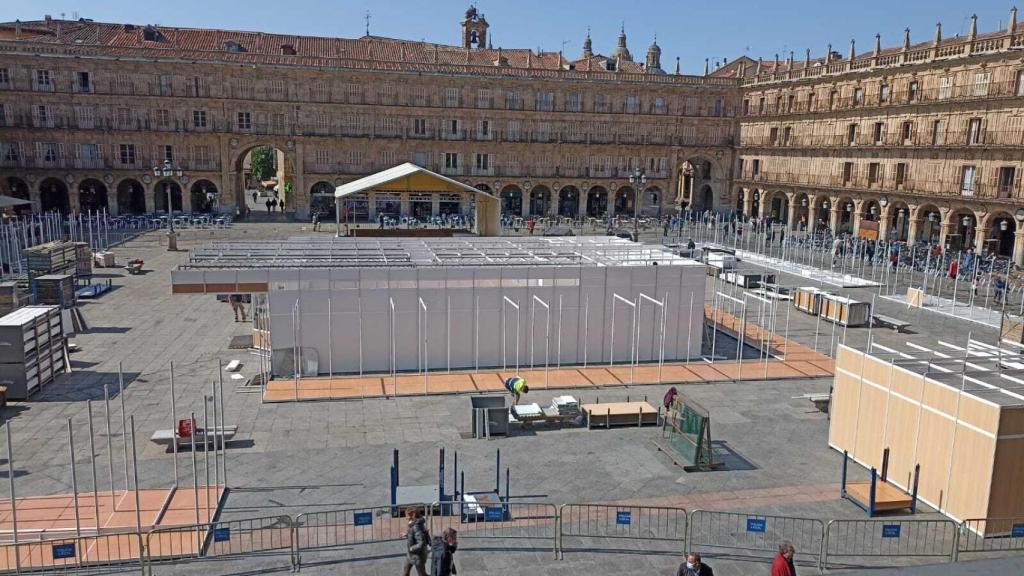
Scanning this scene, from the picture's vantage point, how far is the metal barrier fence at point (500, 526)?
440 inches

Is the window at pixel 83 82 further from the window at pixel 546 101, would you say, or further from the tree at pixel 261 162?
the tree at pixel 261 162

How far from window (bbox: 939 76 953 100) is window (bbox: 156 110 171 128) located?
50.1 meters

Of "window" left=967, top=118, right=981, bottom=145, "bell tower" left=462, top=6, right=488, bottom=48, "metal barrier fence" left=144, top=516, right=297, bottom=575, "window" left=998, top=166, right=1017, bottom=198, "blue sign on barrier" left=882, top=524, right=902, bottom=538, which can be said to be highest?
"bell tower" left=462, top=6, right=488, bottom=48

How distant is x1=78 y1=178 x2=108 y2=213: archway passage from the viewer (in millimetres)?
57094

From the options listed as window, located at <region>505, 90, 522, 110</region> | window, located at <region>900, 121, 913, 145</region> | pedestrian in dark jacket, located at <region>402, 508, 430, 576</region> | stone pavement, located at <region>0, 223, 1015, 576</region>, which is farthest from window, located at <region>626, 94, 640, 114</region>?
pedestrian in dark jacket, located at <region>402, 508, 430, 576</region>

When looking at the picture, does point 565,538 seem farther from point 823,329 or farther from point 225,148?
point 225,148

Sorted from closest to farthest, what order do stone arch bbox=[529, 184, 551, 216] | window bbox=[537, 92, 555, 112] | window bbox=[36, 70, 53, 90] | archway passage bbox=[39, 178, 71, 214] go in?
window bbox=[36, 70, 53, 90]
archway passage bbox=[39, 178, 71, 214]
window bbox=[537, 92, 555, 112]
stone arch bbox=[529, 184, 551, 216]

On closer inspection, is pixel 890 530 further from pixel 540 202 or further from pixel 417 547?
pixel 540 202

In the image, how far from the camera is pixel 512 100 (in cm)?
6075

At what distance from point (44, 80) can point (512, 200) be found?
3470 cm

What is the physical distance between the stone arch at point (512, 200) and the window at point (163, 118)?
25611 mm

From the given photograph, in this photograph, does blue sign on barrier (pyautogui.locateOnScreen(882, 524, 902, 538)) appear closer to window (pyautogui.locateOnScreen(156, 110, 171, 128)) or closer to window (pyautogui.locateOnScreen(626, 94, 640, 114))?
window (pyautogui.locateOnScreen(626, 94, 640, 114))

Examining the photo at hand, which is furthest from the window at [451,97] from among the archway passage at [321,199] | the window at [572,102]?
the archway passage at [321,199]

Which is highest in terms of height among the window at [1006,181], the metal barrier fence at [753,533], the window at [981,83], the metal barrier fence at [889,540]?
the window at [981,83]
